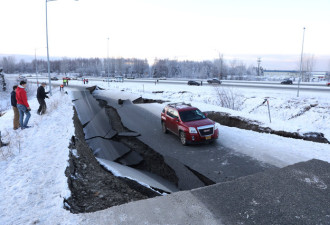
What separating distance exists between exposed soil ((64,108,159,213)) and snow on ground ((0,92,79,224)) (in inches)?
11.2

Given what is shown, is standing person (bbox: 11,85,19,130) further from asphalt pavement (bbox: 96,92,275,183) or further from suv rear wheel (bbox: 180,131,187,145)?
suv rear wheel (bbox: 180,131,187,145)

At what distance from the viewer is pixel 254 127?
14609 mm

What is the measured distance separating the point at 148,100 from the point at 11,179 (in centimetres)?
2096

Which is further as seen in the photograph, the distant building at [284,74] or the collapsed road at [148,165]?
the distant building at [284,74]

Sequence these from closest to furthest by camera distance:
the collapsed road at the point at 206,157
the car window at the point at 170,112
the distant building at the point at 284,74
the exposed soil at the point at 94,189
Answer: the exposed soil at the point at 94,189 → the collapsed road at the point at 206,157 → the car window at the point at 170,112 → the distant building at the point at 284,74

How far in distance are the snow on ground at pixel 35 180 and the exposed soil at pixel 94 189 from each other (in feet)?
→ 0.93

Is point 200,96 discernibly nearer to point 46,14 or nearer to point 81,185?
point 46,14

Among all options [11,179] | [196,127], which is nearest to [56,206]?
[11,179]

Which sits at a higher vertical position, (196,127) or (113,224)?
(196,127)

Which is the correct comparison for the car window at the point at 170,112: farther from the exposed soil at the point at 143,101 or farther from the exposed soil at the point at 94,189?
the exposed soil at the point at 143,101

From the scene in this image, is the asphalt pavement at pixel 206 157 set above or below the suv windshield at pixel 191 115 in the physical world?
below

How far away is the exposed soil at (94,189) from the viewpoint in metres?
5.54

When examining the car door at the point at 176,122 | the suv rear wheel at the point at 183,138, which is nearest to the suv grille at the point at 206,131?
the suv rear wheel at the point at 183,138

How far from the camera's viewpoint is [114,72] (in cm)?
14025
